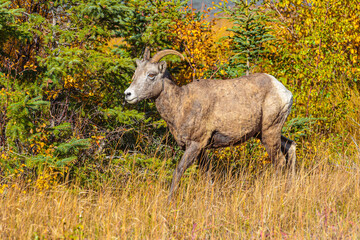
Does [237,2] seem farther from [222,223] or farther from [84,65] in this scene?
[222,223]

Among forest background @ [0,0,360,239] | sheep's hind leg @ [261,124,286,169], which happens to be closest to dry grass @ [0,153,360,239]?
forest background @ [0,0,360,239]

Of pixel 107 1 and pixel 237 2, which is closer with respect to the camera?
pixel 107 1

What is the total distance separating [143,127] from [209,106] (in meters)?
1.98

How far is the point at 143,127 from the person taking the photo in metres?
7.10

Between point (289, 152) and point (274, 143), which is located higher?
point (274, 143)

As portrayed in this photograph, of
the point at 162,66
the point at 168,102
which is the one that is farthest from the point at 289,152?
the point at 162,66

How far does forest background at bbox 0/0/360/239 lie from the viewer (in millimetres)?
4453

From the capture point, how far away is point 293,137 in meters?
7.82

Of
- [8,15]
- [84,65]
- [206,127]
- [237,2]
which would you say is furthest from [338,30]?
[8,15]

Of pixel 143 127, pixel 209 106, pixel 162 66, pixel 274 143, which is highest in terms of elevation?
pixel 162 66

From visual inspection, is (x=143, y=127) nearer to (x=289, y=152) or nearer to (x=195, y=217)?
(x=289, y=152)

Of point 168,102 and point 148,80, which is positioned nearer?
point 148,80

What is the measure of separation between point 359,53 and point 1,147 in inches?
293

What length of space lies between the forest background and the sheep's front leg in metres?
0.22
